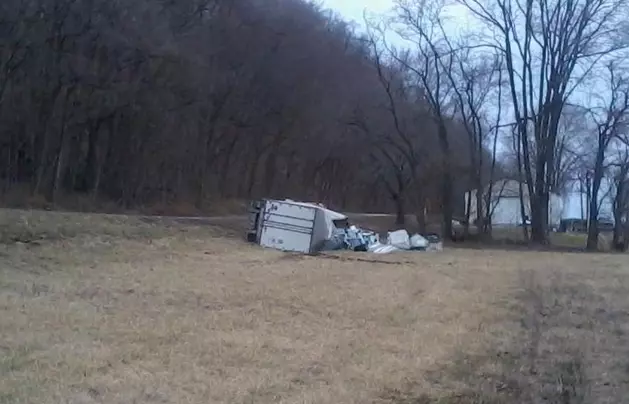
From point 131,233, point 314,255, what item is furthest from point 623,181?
point 131,233

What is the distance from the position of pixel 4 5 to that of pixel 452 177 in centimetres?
2666

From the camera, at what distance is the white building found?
4778 centimetres

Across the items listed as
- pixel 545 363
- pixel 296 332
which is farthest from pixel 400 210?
pixel 545 363

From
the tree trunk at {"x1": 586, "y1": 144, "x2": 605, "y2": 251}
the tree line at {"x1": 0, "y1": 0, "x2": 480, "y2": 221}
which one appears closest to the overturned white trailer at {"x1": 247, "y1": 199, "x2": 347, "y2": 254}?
the tree line at {"x1": 0, "y1": 0, "x2": 480, "y2": 221}

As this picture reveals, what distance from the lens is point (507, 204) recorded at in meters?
64.2

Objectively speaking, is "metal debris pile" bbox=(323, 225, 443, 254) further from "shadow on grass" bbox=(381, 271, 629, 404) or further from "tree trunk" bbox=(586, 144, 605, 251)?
"shadow on grass" bbox=(381, 271, 629, 404)

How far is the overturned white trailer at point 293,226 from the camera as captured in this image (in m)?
30.0

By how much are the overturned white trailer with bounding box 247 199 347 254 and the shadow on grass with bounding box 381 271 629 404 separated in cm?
1521

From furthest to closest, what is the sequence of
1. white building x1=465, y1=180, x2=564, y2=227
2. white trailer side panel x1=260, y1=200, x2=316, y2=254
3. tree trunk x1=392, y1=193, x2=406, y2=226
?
1. tree trunk x1=392, y1=193, x2=406, y2=226
2. white building x1=465, y1=180, x2=564, y2=227
3. white trailer side panel x1=260, y1=200, x2=316, y2=254

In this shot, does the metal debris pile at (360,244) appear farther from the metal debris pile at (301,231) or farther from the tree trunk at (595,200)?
the tree trunk at (595,200)

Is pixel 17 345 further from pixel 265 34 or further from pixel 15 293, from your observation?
pixel 265 34

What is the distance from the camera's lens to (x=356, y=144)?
55062 mm

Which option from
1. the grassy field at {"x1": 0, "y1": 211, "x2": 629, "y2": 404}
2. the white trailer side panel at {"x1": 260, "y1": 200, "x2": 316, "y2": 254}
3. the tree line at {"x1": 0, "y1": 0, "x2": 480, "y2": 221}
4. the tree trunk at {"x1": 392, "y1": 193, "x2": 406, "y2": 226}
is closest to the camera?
the grassy field at {"x1": 0, "y1": 211, "x2": 629, "y2": 404}

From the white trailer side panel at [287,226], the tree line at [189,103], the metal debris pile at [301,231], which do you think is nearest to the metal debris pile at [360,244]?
the metal debris pile at [301,231]
